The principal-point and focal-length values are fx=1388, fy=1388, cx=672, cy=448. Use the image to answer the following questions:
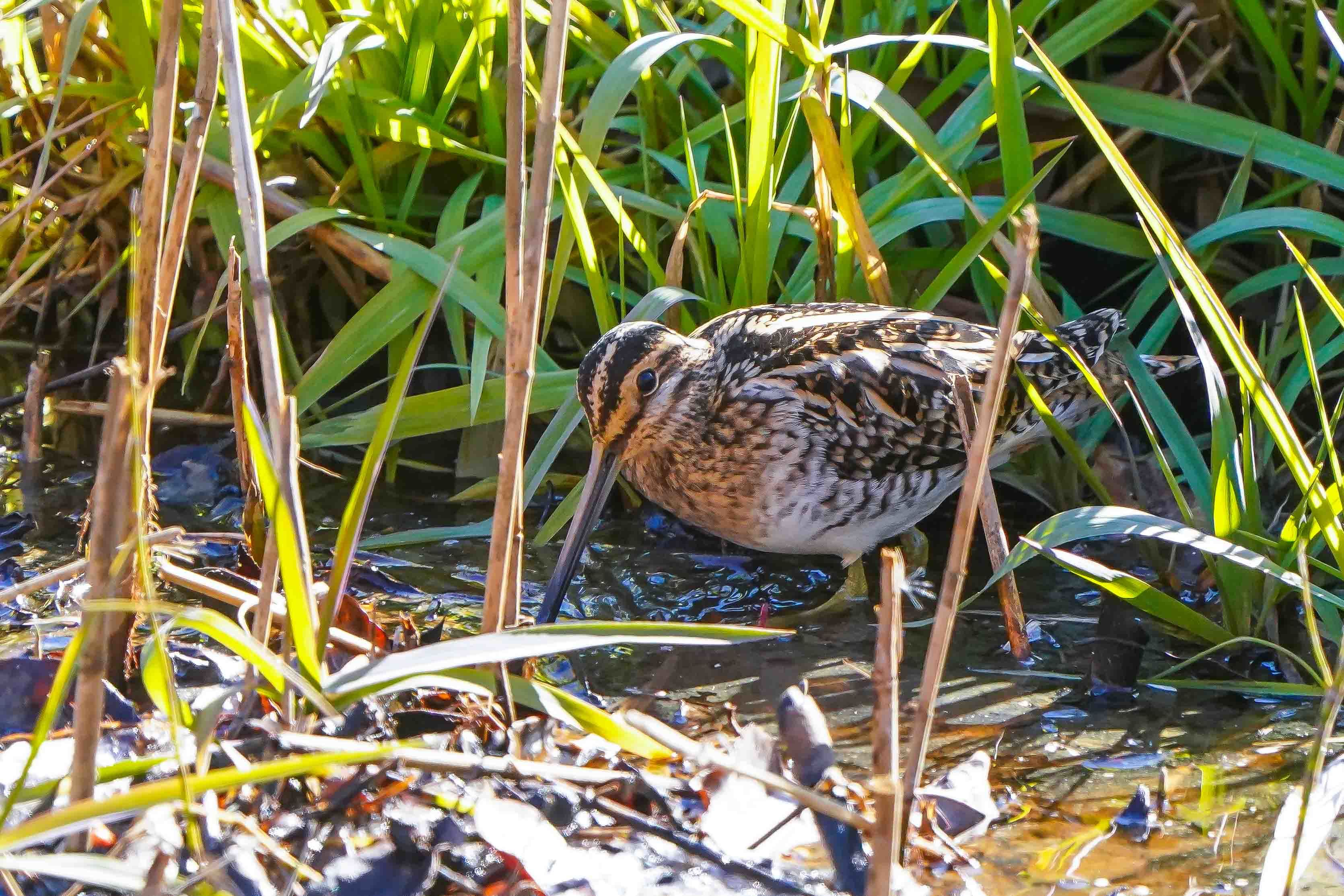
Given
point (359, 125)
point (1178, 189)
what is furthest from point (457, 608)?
point (1178, 189)

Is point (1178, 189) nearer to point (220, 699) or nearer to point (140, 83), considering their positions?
point (140, 83)

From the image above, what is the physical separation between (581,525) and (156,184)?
1453 mm

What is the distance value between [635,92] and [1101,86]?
1227 millimetres

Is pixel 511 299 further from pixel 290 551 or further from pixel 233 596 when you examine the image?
pixel 233 596

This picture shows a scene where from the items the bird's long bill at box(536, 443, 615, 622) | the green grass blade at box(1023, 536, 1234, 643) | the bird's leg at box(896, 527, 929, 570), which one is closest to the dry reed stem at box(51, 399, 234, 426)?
the bird's long bill at box(536, 443, 615, 622)

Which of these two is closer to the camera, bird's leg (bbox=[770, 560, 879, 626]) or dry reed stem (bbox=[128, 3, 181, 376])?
dry reed stem (bbox=[128, 3, 181, 376])

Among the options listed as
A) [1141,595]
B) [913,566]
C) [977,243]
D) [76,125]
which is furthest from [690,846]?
[76,125]

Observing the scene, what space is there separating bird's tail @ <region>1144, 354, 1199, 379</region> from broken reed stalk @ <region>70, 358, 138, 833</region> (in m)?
2.47

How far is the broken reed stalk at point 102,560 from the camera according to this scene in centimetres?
169

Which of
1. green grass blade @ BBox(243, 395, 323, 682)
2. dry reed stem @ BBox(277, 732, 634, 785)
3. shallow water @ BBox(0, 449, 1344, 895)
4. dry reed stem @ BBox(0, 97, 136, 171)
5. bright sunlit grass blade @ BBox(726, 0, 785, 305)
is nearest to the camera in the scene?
dry reed stem @ BBox(277, 732, 634, 785)

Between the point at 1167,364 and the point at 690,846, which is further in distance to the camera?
the point at 1167,364

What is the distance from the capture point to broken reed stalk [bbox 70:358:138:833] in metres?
1.69

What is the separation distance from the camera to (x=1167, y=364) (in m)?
3.40

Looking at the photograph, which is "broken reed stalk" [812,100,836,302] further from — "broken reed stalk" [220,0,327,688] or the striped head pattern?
"broken reed stalk" [220,0,327,688]
